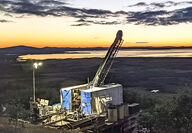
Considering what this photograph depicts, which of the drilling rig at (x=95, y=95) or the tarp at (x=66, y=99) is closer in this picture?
the drilling rig at (x=95, y=95)

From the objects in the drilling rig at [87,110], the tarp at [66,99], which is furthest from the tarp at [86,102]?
the tarp at [66,99]

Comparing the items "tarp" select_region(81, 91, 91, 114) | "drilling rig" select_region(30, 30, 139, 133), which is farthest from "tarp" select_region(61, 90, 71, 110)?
"tarp" select_region(81, 91, 91, 114)

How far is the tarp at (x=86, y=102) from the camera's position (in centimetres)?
2019

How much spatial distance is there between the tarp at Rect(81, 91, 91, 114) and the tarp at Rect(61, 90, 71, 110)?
1.57m

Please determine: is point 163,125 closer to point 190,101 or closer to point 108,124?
point 190,101

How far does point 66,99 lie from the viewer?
21.6m

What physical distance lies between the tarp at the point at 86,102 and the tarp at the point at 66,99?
157cm

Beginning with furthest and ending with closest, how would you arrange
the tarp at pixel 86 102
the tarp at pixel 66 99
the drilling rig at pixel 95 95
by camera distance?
the tarp at pixel 66 99 → the drilling rig at pixel 95 95 → the tarp at pixel 86 102

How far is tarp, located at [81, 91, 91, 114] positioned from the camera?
20194 mm

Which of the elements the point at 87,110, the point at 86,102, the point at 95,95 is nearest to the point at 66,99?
the point at 86,102

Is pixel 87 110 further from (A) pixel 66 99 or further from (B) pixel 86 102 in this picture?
(A) pixel 66 99

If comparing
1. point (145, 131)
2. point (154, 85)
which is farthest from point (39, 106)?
point (154, 85)

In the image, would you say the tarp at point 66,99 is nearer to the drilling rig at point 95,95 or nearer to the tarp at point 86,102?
the drilling rig at point 95,95

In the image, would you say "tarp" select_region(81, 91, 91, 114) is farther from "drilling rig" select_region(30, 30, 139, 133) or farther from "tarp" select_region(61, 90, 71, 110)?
"tarp" select_region(61, 90, 71, 110)
